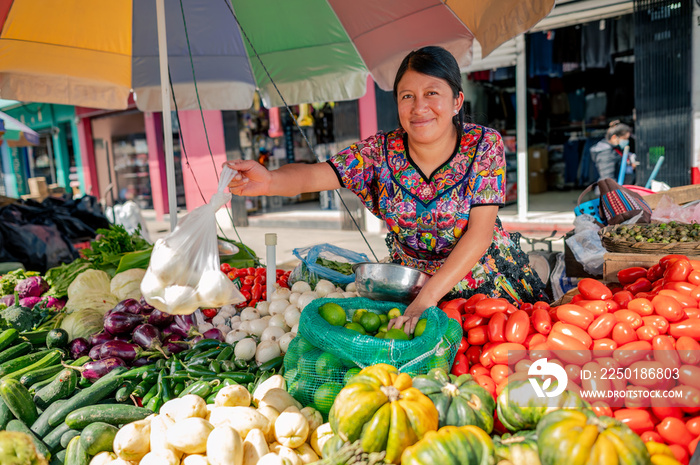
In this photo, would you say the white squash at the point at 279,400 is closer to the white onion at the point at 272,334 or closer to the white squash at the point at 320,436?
the white squash at the point at 320,436

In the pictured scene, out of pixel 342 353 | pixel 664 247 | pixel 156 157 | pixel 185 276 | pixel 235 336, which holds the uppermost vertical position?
pixel 156 157

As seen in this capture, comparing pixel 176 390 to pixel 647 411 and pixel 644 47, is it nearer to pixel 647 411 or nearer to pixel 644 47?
pixel 647 411

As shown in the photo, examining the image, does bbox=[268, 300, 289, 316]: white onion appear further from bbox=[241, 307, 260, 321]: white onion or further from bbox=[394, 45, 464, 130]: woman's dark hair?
bbox=[394, 45, 464, 130]: woman's dark hair

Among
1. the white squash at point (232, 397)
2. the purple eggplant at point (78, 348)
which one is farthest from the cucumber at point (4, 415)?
the white squash at point (232, 397)

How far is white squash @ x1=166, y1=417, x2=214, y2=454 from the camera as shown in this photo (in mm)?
1617

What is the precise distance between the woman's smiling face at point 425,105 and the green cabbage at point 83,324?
217cm

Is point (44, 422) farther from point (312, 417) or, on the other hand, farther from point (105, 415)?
point (312, 417)

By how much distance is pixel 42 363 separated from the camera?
8.24 ft

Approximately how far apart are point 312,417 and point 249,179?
1.17m

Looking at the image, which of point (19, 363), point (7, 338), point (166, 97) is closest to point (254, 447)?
point (19, 363)

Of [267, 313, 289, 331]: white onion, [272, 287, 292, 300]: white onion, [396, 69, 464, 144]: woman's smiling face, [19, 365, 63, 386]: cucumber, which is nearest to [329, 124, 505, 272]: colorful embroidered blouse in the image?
[396, 69, 464, 144]: woman's smiling face

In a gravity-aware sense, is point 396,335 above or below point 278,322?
above

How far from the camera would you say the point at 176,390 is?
219 centimetres

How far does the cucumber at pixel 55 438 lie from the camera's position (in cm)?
191
